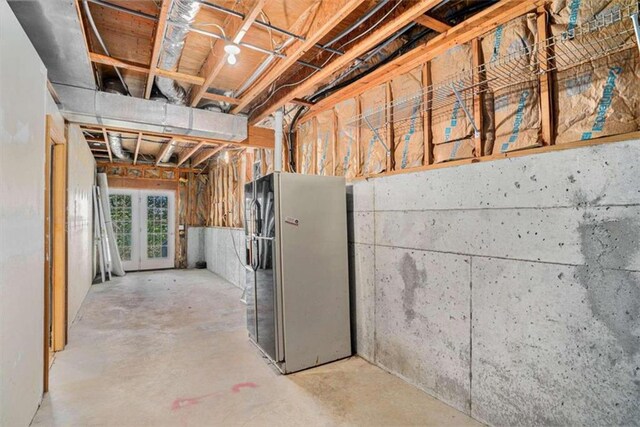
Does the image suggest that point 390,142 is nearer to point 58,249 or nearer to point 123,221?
point 58,249

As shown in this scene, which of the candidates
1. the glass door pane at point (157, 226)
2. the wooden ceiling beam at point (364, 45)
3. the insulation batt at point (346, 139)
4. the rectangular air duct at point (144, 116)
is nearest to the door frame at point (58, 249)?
the rectangular air duct at point (144, 116)

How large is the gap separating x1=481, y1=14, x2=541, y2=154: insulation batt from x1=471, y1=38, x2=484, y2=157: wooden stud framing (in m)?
0.04

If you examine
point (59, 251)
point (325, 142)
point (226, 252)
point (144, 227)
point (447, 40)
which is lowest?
point (226, 252)

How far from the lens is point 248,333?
12.3 ft

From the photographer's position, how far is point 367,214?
3.08 meters

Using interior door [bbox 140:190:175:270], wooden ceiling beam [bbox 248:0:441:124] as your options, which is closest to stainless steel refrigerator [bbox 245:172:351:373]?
wooden ceiling beam [bbox 248:0:441:124]

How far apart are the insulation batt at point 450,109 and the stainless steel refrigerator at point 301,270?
1.02 meters

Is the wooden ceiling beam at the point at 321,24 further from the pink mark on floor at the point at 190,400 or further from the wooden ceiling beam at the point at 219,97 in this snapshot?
the pink mark on floor at the point at 190,400

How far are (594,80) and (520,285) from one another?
123 cm

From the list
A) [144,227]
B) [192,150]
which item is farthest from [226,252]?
[144,227]

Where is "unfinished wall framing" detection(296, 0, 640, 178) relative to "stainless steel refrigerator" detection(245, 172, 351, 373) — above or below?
above

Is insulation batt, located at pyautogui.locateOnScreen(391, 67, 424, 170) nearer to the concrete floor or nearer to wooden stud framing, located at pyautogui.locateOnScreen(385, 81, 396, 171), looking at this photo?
wooden stud framing, located at pyautogui.locateOnScreen(385, 81, 396, 171)

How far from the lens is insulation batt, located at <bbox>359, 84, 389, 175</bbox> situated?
2986 millimetres

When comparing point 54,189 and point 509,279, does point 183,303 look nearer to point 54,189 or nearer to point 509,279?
point 54,189
